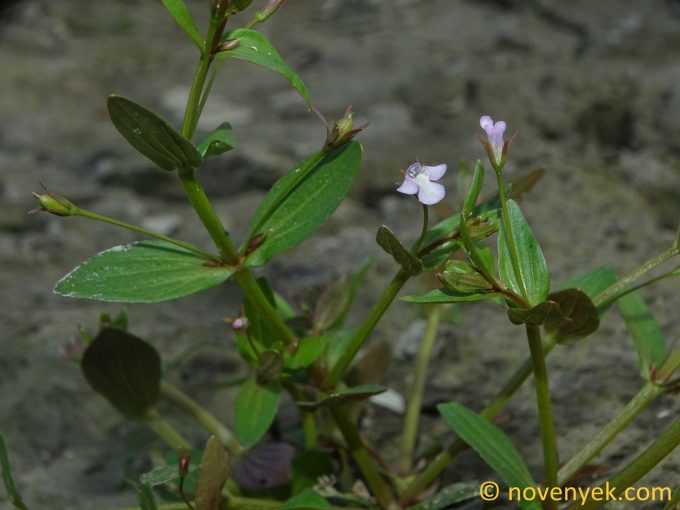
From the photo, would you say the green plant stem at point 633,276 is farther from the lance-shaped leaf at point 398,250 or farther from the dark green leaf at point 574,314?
the lance-shaped leaf at point 398,250

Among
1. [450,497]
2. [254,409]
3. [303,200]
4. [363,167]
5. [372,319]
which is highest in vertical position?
[303,200]

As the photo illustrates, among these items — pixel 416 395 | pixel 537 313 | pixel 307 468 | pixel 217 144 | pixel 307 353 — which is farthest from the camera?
pixel 416 395

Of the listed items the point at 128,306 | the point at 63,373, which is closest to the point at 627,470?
the point at 63,373

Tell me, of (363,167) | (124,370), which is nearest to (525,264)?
(124,370)

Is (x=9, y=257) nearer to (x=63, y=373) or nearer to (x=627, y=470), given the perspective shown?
(x=63, y=373)

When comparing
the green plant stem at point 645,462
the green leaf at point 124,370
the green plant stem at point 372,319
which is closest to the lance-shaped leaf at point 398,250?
the green plant stem at point 372,319

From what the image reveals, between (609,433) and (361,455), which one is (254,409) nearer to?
(361,455)

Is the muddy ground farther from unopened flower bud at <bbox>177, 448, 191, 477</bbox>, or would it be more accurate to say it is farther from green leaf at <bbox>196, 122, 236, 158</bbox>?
Result: green leaf at <bbox>196, 122, 236, 158</bbox>
